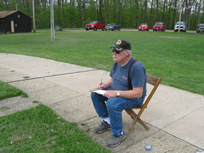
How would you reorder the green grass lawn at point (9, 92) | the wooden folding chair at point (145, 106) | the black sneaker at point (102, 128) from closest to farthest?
the wooden folding chair at point (145, 106) < the black sneaker at point (102, 128) < the green grass lawn at point (9, 92)

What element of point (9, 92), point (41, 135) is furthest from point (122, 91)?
point (9, 92)

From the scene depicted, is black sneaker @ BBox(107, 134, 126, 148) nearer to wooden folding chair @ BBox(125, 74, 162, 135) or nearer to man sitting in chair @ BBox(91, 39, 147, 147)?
man sitting in chair @ BBox(91, 39, 147, 147)

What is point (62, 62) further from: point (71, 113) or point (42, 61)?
point (71, 113)

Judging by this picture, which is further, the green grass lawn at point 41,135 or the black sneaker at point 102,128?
the black sneaker at point 102,128

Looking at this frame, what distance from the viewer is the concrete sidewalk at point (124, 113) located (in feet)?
9.62

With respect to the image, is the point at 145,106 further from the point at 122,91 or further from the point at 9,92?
the point at 9,92

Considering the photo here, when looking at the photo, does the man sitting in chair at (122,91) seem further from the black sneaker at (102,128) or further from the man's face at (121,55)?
Result: the black sneaker at (102,128)

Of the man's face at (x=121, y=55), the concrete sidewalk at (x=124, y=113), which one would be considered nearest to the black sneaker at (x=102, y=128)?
the concrete sidewalk at (x=124, y=113)

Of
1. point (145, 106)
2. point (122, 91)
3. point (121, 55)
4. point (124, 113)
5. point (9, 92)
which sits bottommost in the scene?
point (124, 113)

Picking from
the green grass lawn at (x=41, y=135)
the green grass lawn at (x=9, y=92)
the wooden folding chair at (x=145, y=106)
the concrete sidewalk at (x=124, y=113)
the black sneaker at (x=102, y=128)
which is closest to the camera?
the green grass lawn at (x=41, y=135)

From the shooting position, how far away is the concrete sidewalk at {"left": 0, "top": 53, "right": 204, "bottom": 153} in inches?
115

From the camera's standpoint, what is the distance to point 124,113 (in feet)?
12.8

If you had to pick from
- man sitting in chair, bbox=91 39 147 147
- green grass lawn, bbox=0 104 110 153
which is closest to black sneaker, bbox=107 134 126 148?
man sitting in chair, bbox=91 39 147 147

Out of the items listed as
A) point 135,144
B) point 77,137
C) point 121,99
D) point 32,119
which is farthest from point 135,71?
point 32,119
